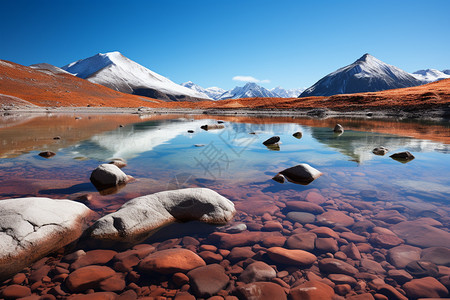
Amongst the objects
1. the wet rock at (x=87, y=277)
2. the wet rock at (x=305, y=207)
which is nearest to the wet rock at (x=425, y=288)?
the wet rock at (x=305, y=207)

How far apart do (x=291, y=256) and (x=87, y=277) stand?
11.0 ft

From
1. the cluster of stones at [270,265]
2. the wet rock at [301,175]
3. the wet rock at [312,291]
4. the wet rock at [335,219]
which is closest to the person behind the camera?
the wet rock at [312,291]

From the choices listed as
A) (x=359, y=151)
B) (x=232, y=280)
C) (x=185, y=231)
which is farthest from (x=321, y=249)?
(x=359, y=151)

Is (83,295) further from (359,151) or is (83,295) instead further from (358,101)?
(358,101)

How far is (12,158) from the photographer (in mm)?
Answer: 11891

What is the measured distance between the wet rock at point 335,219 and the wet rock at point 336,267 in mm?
1441

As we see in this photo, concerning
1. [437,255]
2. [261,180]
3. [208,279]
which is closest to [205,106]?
[261,180]

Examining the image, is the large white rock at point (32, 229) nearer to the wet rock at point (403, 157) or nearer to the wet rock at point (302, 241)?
the wet rock at point (302, 241)

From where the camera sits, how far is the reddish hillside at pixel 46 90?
279 feet

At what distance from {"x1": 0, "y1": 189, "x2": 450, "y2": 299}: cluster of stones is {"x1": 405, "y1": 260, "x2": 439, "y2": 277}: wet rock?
0.05ft

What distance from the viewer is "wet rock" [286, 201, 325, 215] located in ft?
20.6

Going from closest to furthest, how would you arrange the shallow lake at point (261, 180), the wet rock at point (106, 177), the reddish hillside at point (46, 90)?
1. the shallow lake at point (261, 180)
2. the wet rock at point (106, 177)
3. the reddish hillside at point (46, 90)

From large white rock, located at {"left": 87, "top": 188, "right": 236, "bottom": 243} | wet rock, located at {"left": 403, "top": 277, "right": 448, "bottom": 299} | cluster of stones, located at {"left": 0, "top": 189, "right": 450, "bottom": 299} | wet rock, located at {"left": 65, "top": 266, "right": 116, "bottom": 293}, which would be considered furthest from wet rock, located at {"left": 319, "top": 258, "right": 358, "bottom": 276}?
wet rock, located at {"left": 65, "top": 266, "right": 116, "bottom": 293}

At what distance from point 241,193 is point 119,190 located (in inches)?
149
